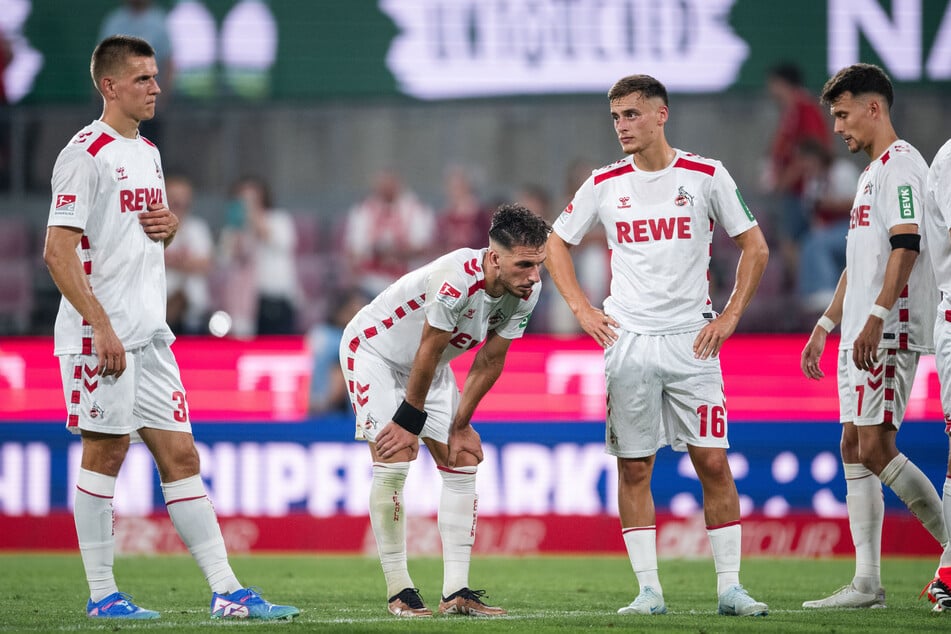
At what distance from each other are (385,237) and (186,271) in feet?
6.47

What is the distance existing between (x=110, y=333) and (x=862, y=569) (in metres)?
3.65

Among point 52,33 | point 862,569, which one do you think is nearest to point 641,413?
point 862,569

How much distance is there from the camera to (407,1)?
15.0 metres

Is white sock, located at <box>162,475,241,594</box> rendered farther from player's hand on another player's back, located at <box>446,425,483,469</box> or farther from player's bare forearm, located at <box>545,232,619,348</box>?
player's bare forearm, located at <box>545,232,619,348</box>

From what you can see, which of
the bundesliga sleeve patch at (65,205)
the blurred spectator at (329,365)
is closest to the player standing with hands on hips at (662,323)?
the bundesliga sleeve patch at (65,205)

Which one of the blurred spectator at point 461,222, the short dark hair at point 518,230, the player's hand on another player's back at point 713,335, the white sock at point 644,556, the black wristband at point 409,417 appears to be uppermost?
the blurred spectator at point 461,222

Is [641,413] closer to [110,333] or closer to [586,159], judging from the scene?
[110,333]

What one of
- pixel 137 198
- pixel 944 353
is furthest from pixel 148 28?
pixel 944 353

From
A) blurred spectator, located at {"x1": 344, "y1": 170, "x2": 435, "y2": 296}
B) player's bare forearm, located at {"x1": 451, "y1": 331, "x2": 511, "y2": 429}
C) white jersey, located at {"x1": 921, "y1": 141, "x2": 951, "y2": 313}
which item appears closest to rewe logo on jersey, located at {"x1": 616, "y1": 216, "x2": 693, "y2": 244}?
player's bare forearm, located at {"x1": 451, "y1": 331, "x2": 511, "y2": 429}

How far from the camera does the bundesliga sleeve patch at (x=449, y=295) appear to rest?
6.02 m

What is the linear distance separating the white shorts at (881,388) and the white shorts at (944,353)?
0.99ft

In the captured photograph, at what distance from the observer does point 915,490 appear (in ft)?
21.7

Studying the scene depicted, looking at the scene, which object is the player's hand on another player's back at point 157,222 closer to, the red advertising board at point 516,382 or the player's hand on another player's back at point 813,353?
the player's hand on another player's back at point 813,353

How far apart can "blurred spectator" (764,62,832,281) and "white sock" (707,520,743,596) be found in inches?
319
